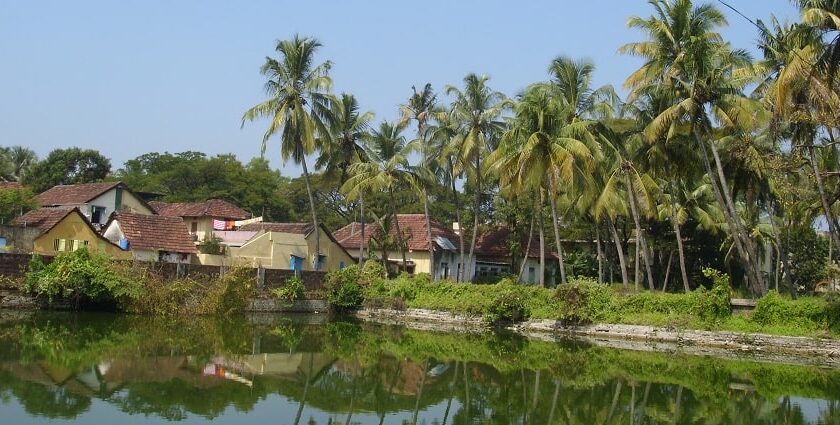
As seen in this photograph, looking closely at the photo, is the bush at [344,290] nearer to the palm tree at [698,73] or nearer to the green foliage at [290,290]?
the green foliage at [290,290]

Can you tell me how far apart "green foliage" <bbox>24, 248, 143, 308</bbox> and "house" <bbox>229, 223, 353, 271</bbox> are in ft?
37.3

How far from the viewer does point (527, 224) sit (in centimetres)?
4538

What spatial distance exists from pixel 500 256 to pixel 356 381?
32.1m

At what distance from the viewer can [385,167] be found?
38.7m

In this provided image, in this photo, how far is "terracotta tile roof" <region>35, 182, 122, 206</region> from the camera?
44625 mm

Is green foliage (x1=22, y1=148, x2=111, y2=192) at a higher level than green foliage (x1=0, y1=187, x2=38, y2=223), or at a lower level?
higher

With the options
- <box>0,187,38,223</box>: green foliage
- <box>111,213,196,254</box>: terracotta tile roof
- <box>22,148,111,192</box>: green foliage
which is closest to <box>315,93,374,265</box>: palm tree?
<box>111,213,196,254</box>: terracotta tile roof

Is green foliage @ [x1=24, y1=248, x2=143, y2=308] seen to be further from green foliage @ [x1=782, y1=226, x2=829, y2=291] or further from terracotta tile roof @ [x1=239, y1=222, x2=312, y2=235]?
green foliage @ [x1=782, y1=226, x2=829, y2=291]

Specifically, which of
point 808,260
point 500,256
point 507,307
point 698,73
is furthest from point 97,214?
point 808,260

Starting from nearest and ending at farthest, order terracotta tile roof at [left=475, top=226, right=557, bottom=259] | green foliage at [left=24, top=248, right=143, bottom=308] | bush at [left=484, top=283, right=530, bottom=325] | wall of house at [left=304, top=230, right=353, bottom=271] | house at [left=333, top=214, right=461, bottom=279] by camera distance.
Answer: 1. green foliage at [left=24, top=248, right=143, bottom=308]
2. bush at [left=484, top=283, right=530, bottom=325]
3. wall of house at [left=304, top=230, right=353, bottom=271]
4. house at [left=333, top=214, right=461, bottom=279]
5. terracotta tile roof at [left=475, top=226, right=557, bottom=259]

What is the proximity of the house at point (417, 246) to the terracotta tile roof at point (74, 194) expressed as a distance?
1352cm

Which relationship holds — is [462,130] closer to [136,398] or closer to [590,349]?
[590,349]

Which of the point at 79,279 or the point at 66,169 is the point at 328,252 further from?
the point at 66,169

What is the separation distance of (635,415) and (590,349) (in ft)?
34.6
